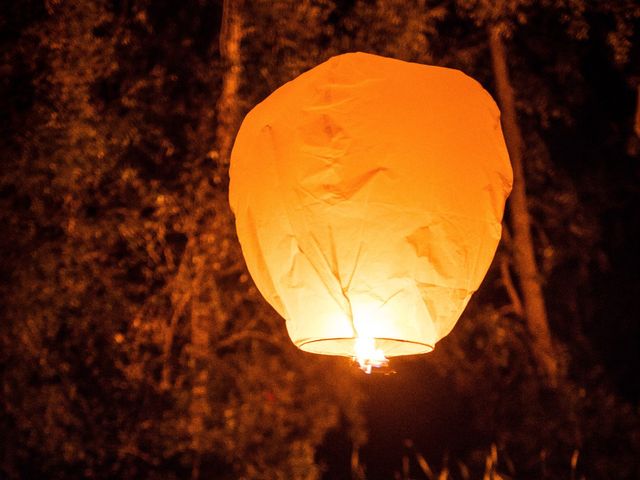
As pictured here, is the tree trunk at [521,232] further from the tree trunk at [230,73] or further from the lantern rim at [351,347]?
the lantern rim at [351,347]

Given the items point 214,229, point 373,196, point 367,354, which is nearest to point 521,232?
point 214,229

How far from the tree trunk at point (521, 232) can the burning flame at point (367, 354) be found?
12.2 feet

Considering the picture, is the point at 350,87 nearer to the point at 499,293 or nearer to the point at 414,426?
the point at 499,293

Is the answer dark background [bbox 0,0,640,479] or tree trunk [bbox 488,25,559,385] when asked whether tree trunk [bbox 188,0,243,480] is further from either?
tree trunk [bbox 488,25,559,385]

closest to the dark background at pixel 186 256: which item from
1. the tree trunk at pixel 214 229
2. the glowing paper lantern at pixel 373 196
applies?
the tree trunk at pixel 214 229

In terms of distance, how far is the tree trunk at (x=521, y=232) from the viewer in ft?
18.0

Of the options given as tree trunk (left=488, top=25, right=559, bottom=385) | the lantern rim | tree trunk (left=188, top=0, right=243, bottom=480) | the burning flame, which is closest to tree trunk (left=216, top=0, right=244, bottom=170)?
tree trunk (left=188, top=0, right=243, bottom=480)

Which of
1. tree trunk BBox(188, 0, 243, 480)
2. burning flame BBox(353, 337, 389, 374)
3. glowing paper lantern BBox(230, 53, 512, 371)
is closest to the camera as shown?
glowing paper lantern BBox(230, 53, 512, 371)

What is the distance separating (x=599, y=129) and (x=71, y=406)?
5.09 metres

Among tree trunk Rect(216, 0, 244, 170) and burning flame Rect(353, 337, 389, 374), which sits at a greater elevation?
tree trunk Rect(216, 0, 244, 170)

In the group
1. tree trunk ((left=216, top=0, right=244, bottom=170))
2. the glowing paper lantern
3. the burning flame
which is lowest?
the burning flame

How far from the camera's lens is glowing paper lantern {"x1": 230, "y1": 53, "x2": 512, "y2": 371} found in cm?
177

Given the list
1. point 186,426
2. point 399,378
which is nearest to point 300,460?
point 186,426

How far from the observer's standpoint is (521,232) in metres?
5.65
